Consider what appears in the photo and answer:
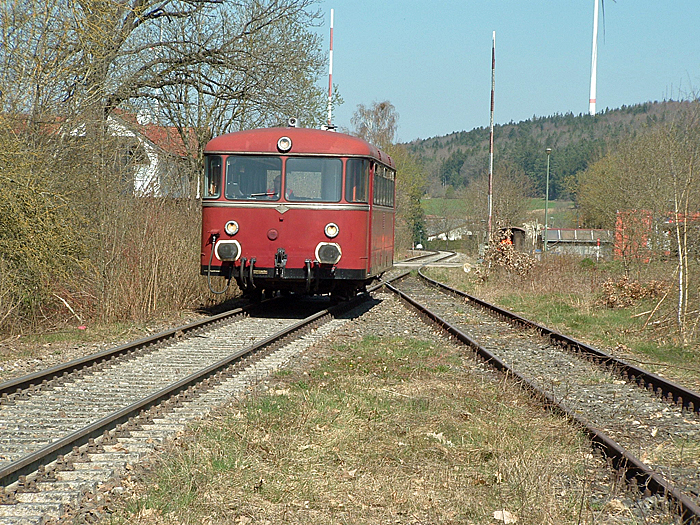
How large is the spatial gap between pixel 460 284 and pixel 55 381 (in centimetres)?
1841

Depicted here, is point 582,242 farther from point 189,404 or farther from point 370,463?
point 370,463

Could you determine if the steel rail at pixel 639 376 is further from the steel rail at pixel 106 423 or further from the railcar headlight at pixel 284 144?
the railcar headlight at pixel 284 144

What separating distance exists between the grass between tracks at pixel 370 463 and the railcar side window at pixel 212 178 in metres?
6.55

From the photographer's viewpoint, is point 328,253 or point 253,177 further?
point 253,177

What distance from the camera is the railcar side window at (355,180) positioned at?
13805 millimetres

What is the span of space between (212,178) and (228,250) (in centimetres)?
134

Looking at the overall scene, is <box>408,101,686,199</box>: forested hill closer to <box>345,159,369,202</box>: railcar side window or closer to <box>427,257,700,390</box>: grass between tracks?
<box>427,257,700,390</box>: grass between tracks

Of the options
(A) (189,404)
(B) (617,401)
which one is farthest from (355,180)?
(A) (189,404)

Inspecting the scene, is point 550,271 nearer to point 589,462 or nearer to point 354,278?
point 354,278

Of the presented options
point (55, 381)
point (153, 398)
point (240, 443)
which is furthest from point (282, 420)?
point (55, 381)

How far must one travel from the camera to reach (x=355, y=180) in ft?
45.5

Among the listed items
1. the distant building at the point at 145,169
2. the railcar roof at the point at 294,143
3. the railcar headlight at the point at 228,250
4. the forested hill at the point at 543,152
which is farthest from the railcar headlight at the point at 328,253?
the forested hill at the point at 543,152

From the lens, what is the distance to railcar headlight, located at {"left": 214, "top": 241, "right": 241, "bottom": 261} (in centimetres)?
1362

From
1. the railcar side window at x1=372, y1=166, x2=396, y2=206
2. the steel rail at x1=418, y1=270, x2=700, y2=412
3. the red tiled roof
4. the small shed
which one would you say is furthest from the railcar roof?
the small shed
